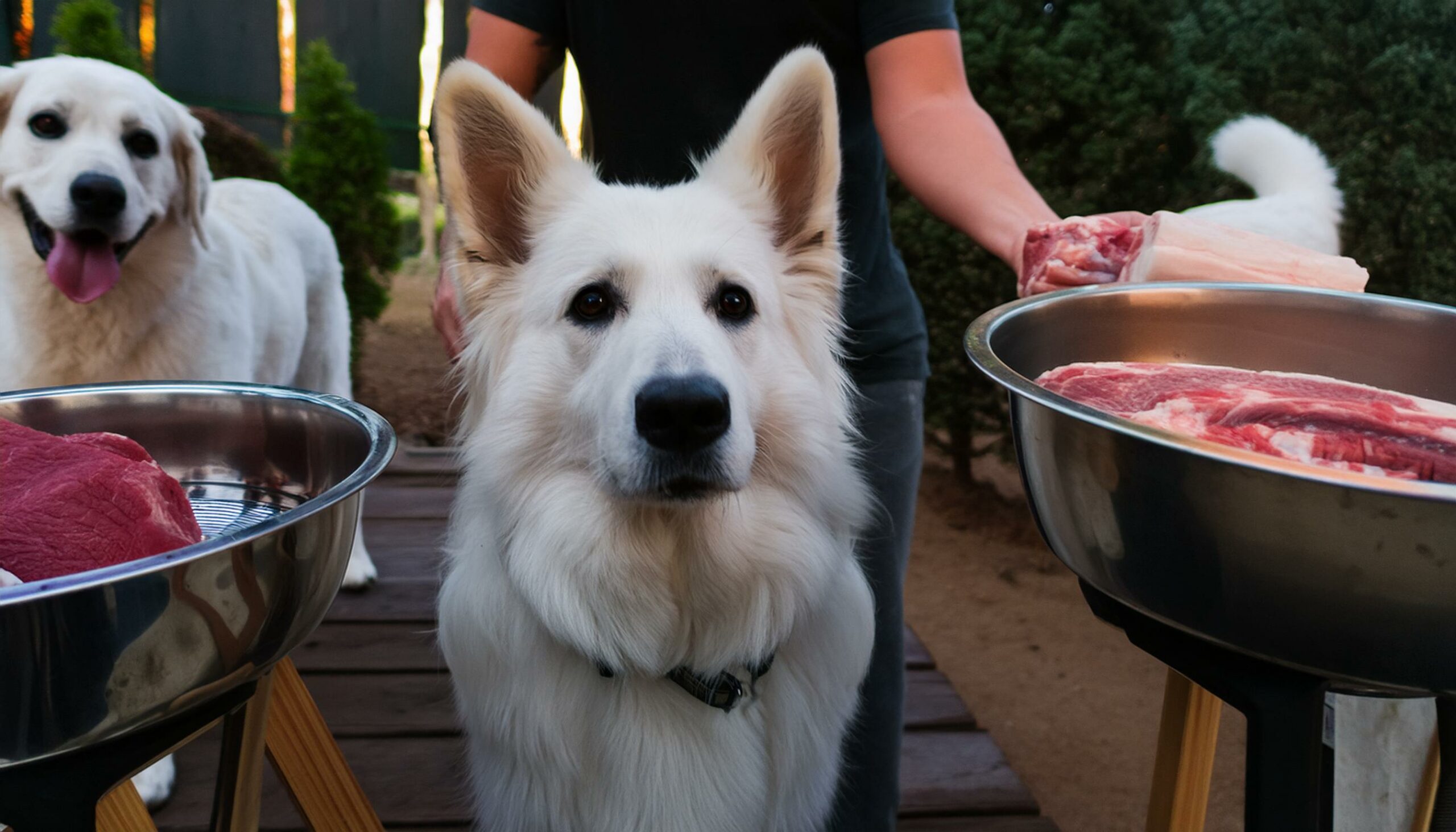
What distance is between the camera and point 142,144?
10.0 feet

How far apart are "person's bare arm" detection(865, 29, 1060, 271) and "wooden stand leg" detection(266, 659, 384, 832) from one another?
4.96 feet

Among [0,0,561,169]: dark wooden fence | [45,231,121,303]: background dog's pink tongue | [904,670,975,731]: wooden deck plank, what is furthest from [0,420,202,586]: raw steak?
[0,0,561,169]: dark wooden fence

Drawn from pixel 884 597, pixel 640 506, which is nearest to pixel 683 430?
pixel 640 506

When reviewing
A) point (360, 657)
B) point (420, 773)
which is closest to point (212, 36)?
point (360, 657)

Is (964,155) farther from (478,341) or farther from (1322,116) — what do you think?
(1322,116)

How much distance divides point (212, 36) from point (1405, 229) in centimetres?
882

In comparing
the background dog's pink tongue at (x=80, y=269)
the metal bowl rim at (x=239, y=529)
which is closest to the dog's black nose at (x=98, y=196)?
the background dog's pink tongue at (x=80, y=269)

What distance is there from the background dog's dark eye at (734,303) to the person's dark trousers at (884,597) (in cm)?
56

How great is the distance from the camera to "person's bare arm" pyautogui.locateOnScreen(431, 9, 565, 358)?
221cm

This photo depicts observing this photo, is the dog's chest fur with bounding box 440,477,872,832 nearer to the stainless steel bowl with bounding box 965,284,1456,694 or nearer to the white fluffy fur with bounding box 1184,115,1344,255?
the stainless steel bowl with bounding box 965,284,1456,694

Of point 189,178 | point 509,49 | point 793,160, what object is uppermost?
point 509,49

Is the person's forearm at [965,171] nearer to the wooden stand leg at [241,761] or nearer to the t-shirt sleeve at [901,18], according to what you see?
the t-shirt sleeve at [901,18]

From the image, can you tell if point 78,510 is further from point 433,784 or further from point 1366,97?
point 1366,97

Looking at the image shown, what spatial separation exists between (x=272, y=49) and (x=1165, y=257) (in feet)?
28.4
